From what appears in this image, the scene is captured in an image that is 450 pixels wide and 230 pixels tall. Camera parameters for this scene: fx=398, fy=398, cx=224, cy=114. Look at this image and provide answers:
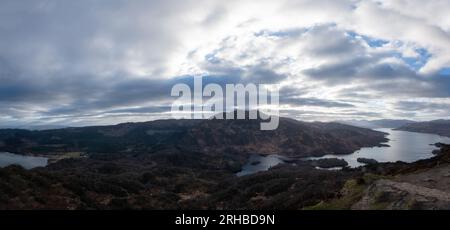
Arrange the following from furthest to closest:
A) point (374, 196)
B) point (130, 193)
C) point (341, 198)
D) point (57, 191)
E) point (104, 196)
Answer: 1. point (130, 193)
2. point (104, 196)
3. point (57, 191)
4. point (341, 198)
5. point (374, 196)

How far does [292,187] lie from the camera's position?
271ft

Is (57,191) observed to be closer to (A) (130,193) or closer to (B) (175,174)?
(A) (130,193)

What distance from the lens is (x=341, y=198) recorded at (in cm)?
3050

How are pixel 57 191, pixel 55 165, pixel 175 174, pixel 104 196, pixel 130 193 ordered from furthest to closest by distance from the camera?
pixel 55 165 < pixel 175 174 < pixel 130 193 < pixel 104 196 < pixel 57 191

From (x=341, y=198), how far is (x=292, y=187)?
53.1m

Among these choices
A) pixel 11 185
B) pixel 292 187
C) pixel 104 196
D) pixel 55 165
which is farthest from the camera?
pixel 55 165
